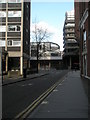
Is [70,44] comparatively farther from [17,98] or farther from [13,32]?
[17,98]

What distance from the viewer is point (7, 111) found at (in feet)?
34.4

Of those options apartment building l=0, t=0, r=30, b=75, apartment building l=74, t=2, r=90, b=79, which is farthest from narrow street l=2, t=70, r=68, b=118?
apartment building l=0, t=0, r=30, b=75

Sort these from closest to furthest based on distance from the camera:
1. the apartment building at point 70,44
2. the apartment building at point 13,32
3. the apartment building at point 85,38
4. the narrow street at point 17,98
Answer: the narrow street at point 17,98, the apartment building at point 85,38, the apartment building at point 13,32, the apartment building at point 70,44

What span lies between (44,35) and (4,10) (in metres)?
11.2

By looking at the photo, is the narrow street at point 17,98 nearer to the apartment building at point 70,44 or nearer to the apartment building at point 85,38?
the apartment building at point 85,38

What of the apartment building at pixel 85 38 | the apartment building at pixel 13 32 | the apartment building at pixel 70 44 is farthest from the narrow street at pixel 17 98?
the apartment building at pixel 70 44

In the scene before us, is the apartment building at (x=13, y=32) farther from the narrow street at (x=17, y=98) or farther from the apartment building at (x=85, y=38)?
the narrow street at (x=17, y=98)

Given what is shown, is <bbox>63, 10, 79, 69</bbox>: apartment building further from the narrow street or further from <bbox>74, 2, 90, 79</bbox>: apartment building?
the narrow street

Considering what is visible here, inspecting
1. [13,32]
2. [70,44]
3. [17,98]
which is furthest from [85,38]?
[70,44]

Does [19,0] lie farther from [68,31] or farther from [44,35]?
[68,31]

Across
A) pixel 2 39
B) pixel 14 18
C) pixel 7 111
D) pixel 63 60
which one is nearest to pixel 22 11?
pixel 14 18


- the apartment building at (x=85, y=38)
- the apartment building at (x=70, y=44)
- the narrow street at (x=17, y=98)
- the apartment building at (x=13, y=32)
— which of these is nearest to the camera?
the narrow street at (x=17, y=98)

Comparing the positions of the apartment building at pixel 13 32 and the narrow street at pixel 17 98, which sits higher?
the apartment building at pixel 13 32

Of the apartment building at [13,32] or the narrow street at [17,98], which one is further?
the apartment building at [13,32]
